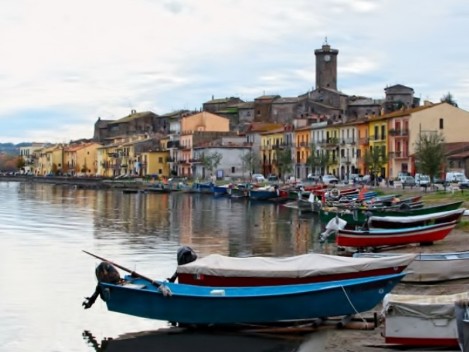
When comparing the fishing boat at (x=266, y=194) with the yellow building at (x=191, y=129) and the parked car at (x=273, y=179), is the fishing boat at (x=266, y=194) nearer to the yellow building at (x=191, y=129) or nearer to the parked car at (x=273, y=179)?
the parked car at (x=273, y=179)

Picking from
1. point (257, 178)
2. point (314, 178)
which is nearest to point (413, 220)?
point (314, 178)

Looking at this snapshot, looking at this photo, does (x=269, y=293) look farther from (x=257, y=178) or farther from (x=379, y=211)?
(x=257, y=178)

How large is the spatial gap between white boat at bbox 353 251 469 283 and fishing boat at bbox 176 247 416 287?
2644mm

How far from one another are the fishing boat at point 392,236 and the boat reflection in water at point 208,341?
1426 centimetres

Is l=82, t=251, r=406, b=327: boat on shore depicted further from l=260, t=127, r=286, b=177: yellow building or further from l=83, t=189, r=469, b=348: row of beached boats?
l=260, t=127, r=286, b=177: yellow building

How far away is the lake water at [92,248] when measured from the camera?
23.3 metres

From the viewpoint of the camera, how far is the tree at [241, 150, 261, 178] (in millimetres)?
134875

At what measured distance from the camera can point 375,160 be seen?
9694 centimetres

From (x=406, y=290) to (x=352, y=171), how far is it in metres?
88.2

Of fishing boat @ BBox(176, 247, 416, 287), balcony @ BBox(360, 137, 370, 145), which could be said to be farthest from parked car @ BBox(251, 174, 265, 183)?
Result: fishing boat @ BBox(176, 247, 416, 287)

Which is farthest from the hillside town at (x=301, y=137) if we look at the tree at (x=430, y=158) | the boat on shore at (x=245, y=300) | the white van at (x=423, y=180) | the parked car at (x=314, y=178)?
the boat on shore at (x=245, y=300)

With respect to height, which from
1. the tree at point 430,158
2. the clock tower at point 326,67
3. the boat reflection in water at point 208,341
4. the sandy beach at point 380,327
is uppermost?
the clock tower at point 326,67

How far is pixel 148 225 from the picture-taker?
58.0m

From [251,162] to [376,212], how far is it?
88202 millimetres
